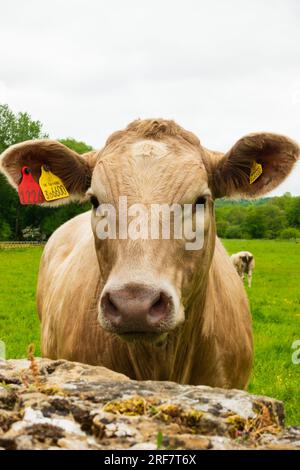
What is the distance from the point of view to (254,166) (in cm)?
420

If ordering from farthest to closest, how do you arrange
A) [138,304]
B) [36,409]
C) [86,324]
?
[86,324] < [138,304] < [36,409]

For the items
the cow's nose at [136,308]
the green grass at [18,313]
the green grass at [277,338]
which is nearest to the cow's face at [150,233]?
the cow's nose at [136,308]

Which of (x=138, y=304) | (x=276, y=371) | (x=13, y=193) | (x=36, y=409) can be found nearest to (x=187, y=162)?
(x=138, y=304)

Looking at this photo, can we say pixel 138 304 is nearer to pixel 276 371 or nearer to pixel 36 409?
pixel 36 409

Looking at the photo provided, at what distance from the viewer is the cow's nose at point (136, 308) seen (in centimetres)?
288

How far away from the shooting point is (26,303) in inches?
577

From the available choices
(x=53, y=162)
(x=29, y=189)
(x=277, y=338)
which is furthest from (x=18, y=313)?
(x=53, y=162)

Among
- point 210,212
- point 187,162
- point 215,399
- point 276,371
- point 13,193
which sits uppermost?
point 13,193

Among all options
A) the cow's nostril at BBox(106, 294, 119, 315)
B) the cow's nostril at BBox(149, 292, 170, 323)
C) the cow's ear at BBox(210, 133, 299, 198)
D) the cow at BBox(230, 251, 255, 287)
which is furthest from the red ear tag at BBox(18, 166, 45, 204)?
the cow at BBox(230, 251, 255, 287)

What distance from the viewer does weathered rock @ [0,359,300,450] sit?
1.79m

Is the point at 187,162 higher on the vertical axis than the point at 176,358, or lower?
higher

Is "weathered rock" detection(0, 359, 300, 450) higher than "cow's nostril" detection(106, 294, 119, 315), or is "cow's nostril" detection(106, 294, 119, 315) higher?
"cow's nostril" detection(106, 294, 119, 315)

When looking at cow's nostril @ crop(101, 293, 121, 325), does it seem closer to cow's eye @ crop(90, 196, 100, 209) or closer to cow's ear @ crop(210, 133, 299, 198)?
cow's eye @ crop(90, 196, 100, 209)
